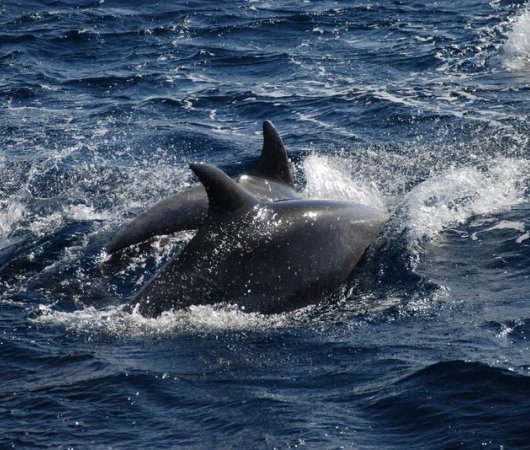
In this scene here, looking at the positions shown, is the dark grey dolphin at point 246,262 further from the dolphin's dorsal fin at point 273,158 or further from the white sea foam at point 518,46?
the white sea foam at point 518,46

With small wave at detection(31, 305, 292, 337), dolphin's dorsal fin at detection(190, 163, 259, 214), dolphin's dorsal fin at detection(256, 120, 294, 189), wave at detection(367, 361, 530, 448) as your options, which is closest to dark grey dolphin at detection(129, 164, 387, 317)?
dolphin's dorsal fin at detection(190, 163, 259, 214)

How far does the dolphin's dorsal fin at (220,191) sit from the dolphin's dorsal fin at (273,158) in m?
3.04

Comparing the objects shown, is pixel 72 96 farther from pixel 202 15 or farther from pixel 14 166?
pixel 202 15

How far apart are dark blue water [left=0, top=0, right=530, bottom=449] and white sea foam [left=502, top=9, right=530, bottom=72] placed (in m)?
0.07

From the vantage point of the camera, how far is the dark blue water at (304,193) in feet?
34.6

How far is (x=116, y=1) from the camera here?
124 ft

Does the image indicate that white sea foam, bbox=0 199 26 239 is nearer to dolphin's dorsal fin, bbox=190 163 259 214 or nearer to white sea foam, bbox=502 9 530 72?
dolphin's dorsal fin, bbox=190 163 259 214

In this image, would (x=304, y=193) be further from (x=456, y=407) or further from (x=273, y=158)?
(x=456, y=407)

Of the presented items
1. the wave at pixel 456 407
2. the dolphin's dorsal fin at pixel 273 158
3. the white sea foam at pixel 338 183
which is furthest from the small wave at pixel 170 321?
the white sea foam at pixel 338 183

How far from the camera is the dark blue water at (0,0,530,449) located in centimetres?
1055

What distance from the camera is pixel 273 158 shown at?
16.8 meters

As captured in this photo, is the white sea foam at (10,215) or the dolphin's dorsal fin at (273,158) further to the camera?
the white sea foam at (10,215)

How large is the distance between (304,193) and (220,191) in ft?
18.8

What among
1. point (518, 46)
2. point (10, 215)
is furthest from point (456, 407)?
point (518, 46)
